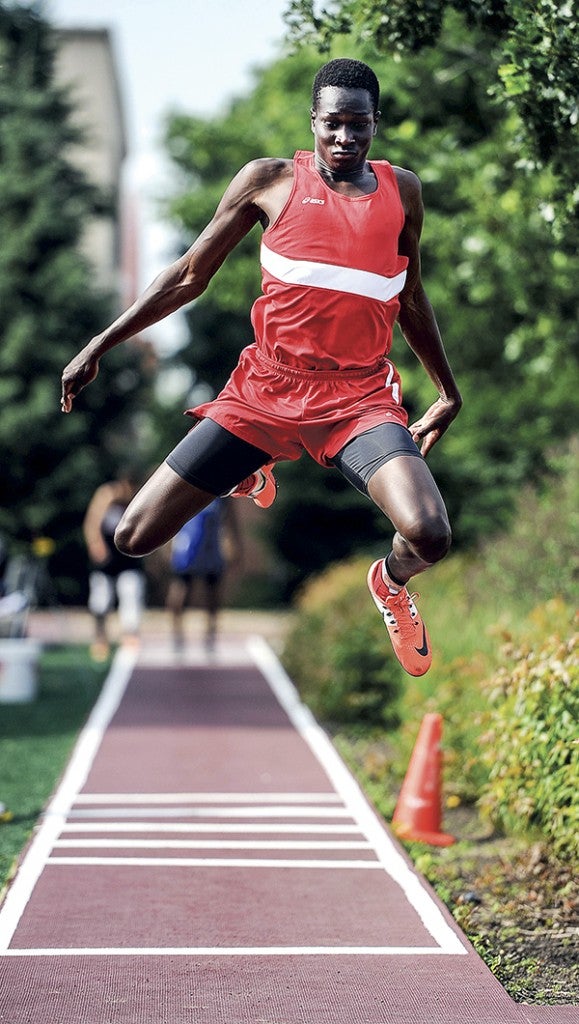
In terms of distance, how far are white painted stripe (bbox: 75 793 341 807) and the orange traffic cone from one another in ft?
2.37

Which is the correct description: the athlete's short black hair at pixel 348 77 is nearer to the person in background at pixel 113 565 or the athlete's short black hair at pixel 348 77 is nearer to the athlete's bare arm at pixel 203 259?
the athlete's bare arm at pixel 203 259

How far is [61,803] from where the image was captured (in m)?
8.41

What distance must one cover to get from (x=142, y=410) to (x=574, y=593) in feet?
68.2

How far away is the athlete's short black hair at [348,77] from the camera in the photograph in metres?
5.08

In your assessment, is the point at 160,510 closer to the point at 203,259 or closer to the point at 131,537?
the point at 131,537

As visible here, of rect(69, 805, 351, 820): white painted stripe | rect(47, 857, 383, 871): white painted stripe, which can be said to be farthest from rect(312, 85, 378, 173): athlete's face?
rect(69, 805, 351, 820): white painted stripe

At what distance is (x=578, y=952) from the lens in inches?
222

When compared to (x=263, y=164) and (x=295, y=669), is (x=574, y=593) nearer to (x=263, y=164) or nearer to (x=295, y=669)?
(x=295, y=669)

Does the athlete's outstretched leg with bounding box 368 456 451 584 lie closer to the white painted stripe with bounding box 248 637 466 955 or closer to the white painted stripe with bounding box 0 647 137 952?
the white painted stripe with bounding box 248 637 466 955

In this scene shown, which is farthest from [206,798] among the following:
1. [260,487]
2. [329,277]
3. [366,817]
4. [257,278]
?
[257,278]

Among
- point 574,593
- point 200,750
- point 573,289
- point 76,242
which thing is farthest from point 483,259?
point 76,242

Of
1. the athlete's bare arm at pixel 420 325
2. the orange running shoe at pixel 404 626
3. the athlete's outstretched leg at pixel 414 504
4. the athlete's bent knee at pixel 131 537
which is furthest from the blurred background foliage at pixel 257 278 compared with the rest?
the athlete's bent knee at pixel 131 537

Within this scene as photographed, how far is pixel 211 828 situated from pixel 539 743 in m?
2.13

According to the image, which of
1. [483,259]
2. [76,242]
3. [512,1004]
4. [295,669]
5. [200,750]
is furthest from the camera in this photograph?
[76,242]
